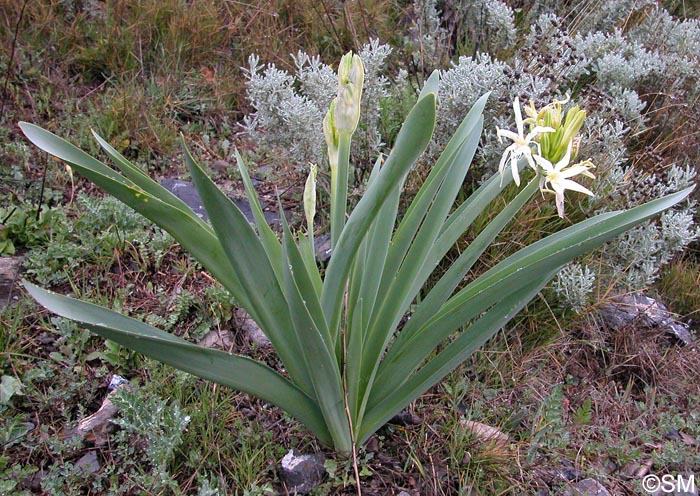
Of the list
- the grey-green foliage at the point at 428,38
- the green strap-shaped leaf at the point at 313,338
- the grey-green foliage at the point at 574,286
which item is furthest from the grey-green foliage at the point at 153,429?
the grey-green foliage at the point at 428,38

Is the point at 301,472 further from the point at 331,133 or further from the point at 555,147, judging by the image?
the point at 555,147

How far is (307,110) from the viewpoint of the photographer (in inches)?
91.6

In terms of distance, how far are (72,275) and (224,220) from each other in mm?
1331

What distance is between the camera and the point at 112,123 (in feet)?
8.97

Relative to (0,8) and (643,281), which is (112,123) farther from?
(643,281)

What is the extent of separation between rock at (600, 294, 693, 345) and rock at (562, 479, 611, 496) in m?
0.78

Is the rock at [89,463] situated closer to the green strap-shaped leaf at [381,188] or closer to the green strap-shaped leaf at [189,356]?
the green strap-shaped leaf at [189,356]

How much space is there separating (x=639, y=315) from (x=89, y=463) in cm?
199

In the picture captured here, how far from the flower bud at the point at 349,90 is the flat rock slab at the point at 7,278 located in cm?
144

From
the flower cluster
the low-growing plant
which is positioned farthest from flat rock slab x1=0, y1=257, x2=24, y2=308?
the flower cluster

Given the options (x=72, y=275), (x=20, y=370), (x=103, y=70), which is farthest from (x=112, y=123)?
(x=20, y=370)

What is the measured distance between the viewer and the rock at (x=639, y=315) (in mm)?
2318

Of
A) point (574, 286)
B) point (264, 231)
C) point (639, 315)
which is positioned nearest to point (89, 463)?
→ point (264, 231)

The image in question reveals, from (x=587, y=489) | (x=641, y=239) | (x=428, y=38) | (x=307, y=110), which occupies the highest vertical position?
(x=428, y=38)
